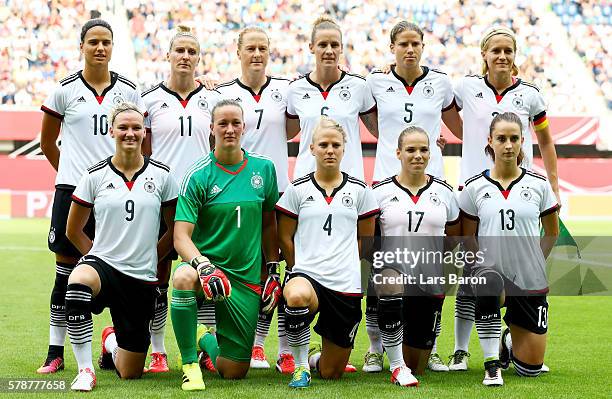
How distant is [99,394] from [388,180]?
207cm

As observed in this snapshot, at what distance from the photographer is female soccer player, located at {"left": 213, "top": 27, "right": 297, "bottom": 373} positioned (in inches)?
228

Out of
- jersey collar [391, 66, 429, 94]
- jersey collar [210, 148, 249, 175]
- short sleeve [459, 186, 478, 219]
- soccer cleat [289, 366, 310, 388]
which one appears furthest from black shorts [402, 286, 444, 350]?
jersey collar [391, 66, 429, 94]

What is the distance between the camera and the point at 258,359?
5707 millimetres

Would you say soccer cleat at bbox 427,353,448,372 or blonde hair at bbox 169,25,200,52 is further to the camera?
blonde hair at bbox 169,25,200,52

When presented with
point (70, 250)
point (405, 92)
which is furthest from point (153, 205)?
point (405, 92)

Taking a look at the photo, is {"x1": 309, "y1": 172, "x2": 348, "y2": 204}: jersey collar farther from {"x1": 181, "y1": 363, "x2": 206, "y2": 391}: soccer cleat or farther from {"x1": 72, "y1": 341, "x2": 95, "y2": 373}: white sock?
{"x1": 72, "y1": 341, "x2": 95, "y2": 373}: white sock

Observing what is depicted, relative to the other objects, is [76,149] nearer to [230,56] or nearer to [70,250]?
[70,250]

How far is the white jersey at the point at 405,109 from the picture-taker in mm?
5828

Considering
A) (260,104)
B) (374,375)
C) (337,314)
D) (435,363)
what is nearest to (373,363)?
(374,375)

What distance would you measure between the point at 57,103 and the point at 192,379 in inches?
76.8

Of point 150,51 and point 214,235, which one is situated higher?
point 150,51

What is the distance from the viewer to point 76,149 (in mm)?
5535

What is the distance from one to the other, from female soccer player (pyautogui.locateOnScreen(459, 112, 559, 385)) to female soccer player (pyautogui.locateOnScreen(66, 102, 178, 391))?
5.93 ft

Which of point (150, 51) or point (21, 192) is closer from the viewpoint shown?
point (21, 192)
